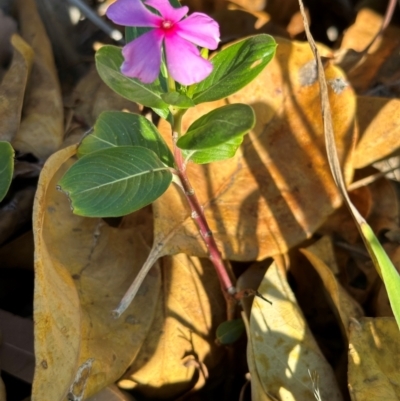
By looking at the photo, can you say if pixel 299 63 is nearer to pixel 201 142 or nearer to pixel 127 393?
pixel 201 142

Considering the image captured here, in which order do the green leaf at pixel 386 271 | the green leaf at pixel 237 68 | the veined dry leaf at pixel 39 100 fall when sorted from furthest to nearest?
the veined dry leaf at pixel 39 100
the green leaf at pixel 386 271
the green leaf at pixel 237 68

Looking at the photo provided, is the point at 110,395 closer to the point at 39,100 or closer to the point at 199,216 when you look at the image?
the point at 199,216

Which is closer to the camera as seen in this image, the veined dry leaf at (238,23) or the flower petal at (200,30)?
the flower petal at (200,30)

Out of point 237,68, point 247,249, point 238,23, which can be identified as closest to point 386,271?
point 247,249

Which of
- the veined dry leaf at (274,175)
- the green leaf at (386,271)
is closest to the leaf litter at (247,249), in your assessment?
the veined dry leaf at (274,175)

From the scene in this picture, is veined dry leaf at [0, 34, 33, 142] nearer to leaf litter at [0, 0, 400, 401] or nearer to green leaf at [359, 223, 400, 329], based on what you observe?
A: leaf litter at [0, 0, 400, 401]

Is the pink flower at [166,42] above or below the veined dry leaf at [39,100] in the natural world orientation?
above

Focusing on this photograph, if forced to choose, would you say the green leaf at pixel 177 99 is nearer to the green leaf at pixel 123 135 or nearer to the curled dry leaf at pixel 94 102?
the green leaf at pixel 123 135

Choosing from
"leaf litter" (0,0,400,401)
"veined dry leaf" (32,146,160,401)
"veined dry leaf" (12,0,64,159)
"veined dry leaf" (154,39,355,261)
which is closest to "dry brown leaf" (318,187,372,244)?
"leaf litter" (0,0,400,401)
